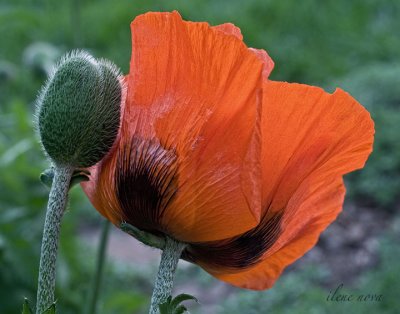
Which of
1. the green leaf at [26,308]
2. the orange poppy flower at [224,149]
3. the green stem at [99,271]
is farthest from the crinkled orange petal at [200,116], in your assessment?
the green stem at [99,271]

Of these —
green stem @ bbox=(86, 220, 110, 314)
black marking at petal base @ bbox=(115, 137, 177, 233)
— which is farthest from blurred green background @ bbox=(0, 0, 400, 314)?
black marking at petal base @ bbox=(115, 137, 177, 233)

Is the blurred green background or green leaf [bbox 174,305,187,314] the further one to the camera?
the blurred green background

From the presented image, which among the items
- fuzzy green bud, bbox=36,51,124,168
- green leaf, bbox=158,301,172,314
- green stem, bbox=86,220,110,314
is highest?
fuzzy green bud, bbox=36,51,124,168

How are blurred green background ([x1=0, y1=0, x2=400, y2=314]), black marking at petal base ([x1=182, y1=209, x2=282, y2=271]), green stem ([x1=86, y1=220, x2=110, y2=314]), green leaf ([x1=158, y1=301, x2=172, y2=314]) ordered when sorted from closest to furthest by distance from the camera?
1. green leaf ([x1=158, y1=301, x2=172, y2=314])
2. black marking at petal base ([x1=182, y1=209, x2=282, y2=271])
3. green stem ([x1=86, y1=220, x2=110, y2=314])
4. blurred green background ([x1=0, y1=0, x2=400, y2=314])

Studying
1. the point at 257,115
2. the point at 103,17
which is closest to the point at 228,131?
the point at 257,115

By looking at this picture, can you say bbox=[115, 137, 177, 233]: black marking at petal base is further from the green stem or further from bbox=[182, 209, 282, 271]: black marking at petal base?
the green stem

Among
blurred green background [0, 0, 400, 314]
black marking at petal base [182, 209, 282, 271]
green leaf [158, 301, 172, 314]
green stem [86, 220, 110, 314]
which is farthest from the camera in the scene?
blurred green background [0, 0, 400, 314]

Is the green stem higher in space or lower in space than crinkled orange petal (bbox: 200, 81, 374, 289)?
lower

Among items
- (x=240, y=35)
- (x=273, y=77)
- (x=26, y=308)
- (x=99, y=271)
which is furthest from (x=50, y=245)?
(x=273, y=77)

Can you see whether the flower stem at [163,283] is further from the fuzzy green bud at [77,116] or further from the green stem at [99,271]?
the green stem at [99,271]
